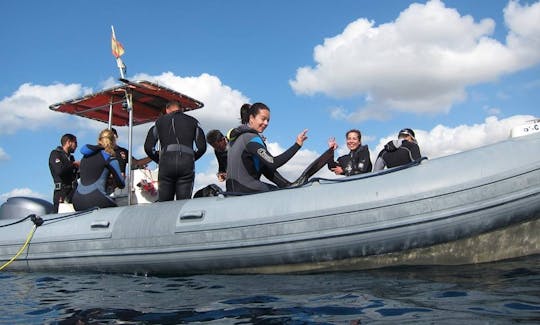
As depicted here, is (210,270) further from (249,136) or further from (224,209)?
(249,136)

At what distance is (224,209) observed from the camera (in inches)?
167

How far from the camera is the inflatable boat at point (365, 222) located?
3.61m

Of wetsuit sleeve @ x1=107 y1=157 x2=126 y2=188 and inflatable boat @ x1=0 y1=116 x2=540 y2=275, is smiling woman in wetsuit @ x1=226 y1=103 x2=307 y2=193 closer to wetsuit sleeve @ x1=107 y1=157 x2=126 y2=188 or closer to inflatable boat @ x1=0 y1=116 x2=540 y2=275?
inflatable boat @ x1=0 y1=116 x2=540 y2=275

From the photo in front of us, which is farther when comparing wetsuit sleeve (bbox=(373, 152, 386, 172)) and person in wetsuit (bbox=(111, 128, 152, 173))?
person in wetsuit (bbox=(111, 128, 152, 173))

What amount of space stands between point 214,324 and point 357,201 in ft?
5.69

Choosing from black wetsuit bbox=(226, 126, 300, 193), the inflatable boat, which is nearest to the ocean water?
the inflatable boat

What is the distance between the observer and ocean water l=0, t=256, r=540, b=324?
2482 mm

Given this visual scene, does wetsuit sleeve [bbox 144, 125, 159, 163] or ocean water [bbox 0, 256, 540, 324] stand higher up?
wetsuit sleeve [bbox 144, 125, 159, 163]

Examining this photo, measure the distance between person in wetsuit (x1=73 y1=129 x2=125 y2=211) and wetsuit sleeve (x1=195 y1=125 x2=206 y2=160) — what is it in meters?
0.96

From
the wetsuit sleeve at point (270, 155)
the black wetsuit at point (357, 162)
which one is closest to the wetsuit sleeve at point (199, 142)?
the wetsuit sleeve at point (270, 155)

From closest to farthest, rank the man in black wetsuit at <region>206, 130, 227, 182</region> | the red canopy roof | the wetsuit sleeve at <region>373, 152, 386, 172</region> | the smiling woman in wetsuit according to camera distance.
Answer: the smiling woman in wetsuit
the wetsuit sleeve at <region>373, 152, 386, 172</region>
the man in black wetsuit at <region>206, 130, 227, 182</region>
the red canopy roof

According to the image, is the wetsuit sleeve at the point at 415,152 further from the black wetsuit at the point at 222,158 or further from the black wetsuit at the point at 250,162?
the black wetsuit at the point at 222,158

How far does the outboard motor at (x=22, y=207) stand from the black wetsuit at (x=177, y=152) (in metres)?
2.44

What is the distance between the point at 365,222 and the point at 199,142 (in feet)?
6.89
